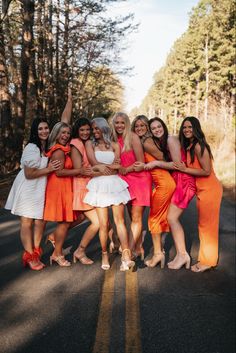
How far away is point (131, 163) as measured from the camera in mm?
5719

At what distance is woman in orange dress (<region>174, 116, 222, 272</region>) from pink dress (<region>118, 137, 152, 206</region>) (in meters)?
0.54

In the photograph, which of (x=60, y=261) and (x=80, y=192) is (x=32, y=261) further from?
(x=80, y=192)

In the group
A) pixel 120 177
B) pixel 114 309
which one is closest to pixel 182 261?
pixel 114 309

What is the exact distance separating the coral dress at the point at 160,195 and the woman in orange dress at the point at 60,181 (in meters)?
1.13

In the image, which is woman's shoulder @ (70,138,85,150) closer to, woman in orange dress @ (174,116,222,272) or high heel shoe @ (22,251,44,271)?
woman in orange dress @ (174,116,222,272)

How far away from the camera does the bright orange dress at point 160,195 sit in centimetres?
564

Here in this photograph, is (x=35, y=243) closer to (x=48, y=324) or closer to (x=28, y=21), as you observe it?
(x=48, y=324)

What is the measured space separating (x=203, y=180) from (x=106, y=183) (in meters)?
1.37

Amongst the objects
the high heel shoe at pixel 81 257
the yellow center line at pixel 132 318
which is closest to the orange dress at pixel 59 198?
the high heel shoe at pixel 81 257

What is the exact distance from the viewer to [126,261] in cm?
552

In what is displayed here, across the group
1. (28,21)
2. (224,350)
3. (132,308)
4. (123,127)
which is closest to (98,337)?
(132,308)

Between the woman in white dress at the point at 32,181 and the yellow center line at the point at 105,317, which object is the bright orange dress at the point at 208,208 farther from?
the woman in white dress at the point at 32,181

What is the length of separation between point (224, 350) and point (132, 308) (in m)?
1.26

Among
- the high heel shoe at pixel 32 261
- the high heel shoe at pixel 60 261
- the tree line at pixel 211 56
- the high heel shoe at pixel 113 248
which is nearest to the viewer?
the high heel shoe at pixel 32 261
